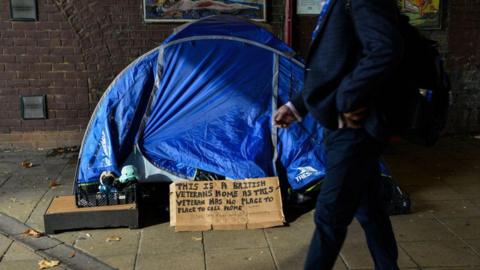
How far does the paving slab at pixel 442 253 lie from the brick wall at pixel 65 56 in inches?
167

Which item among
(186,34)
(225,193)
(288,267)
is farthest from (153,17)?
(288,267)

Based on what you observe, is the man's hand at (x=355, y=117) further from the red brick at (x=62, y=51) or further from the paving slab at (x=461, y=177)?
the red brick at (x=62, y=51)

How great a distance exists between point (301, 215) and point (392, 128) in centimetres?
221

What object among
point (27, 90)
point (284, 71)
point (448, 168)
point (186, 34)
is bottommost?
point (448, 168)

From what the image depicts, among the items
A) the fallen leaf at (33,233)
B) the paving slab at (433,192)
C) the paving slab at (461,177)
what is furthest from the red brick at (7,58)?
the paving slab at (461,177)

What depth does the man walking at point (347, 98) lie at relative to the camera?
212 centimetres

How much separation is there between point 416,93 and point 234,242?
200 cm

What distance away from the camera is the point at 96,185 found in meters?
4.25

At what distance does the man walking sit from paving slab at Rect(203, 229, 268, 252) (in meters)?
1.33

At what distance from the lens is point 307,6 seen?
7098mm

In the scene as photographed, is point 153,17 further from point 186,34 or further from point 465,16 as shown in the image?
point 465,16

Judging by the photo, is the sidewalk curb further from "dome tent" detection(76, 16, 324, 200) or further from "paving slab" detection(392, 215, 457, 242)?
"paving slab" detection(392, 215, 457, 242)

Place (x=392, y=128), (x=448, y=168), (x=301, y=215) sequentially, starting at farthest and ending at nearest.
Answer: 1. (x=448, y=168)
2. (x=301, y=215)
3. (x=392, y=128)

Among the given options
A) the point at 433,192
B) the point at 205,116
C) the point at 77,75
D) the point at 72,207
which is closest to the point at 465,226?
the point at 433,192
